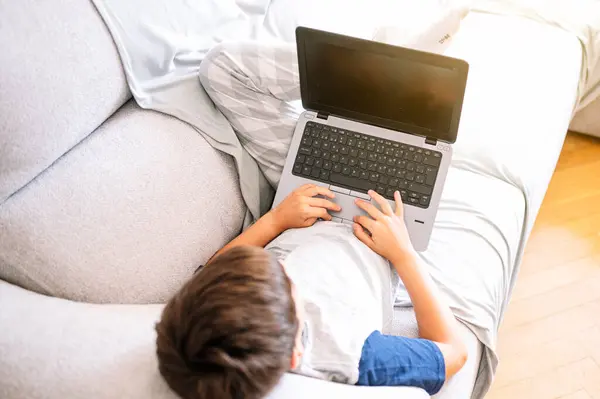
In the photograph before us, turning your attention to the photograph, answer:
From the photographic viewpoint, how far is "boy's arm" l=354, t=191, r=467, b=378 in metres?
0.90

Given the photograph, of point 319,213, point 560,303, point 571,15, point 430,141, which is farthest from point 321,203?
point 571,15

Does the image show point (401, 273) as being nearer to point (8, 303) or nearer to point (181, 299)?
point (181, 299)

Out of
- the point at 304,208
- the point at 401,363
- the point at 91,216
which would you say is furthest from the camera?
the point at 304,208

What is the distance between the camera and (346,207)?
1.05 m

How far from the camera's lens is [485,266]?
1.07 meters

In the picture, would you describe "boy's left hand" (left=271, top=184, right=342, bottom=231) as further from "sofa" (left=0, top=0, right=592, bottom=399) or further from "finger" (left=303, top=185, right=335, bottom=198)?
"sofa" (left=0, top=0, right=592, bottom=399)

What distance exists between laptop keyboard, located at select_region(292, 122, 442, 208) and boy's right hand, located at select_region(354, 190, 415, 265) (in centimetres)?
3

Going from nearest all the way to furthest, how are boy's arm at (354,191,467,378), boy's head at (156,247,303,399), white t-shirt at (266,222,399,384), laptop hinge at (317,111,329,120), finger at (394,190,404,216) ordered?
boy's head at (156,247,303,399)
white t-shirt at (266,222,399,384)
boy's arm at (354,191,467,378)
finger at (394,190,404,216)
laptop hinge at (317,111,329,120)

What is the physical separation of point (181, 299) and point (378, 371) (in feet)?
1.03

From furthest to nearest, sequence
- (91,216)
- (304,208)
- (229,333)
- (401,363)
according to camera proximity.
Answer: (304,208) → (91,216) → (401,363) → (229,333)

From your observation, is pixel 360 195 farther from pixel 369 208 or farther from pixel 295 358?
pixel 295 358

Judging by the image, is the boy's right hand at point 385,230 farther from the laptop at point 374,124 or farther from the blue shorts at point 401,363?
the blue shorts at point 401,363

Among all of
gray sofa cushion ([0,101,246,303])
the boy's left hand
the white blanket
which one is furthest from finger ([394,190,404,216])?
the white blanket

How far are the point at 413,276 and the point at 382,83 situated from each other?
0.36 m
